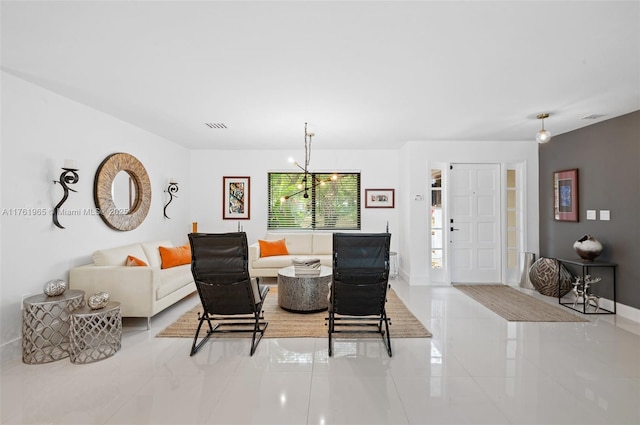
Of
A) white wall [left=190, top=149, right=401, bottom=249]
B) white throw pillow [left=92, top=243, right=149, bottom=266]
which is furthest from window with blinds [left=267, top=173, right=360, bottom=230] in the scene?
white throw pillow [left=92, top=243, right=149, bottom=266]

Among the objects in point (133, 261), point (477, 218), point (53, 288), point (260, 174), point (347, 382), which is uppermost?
point (260, 174)

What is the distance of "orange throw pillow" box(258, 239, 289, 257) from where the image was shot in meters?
5.64

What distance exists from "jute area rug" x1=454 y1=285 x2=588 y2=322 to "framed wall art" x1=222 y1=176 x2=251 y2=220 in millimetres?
4392

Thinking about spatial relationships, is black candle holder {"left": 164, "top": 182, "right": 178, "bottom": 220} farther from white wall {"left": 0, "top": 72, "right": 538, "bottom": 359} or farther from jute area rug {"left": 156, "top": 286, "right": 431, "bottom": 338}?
jute area rug {"left": 156, "top": 286, "right": 431, "bottom": 338}

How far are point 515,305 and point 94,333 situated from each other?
503 centimetres

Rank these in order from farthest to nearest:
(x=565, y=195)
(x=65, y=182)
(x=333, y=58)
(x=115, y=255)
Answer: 1. (x=565, y=195)
2. (x=115, y=255)
3. (x=65, y=182)
4. (x=333, y=58)

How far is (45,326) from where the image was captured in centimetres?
270

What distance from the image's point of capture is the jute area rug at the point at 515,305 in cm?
376

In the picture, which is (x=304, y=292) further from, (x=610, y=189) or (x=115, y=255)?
(x=610, y=189)

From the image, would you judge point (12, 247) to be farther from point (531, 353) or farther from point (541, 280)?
point (541, 280)

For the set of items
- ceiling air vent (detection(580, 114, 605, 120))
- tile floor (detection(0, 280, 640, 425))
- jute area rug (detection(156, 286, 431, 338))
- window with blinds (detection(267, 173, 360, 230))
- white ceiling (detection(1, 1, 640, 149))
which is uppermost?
ceiling air vent (detection(580, 114, 605, 120))

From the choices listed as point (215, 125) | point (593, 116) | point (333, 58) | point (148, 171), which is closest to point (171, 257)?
point (148, 171)

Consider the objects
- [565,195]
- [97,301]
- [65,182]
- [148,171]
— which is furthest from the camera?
[148,171]

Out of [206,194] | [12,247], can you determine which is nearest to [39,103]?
[12,247]
